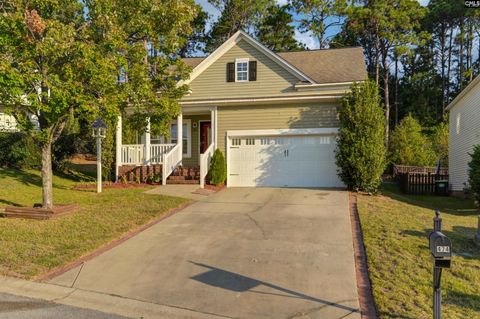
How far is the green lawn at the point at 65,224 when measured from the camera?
20.8ft

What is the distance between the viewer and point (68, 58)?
8.88 meters

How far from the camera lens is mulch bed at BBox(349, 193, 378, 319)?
4488 millimetres

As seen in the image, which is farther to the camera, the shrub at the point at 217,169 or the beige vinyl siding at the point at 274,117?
the beige vinyl siding at the point at 274,117

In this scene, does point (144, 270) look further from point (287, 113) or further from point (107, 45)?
point (287, 113)

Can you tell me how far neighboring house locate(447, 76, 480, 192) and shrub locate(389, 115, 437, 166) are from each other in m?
6.53

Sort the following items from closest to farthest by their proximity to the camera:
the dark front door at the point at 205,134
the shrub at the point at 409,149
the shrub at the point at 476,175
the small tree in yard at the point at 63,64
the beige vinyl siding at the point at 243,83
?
the small tree in yard at the point at 63,64, the shrub at the point at 476,175, the beige vinyl siding at the point at 243,83, the dark front door at the point at 205,134, the shrub at the point at 409,149

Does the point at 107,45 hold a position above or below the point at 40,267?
above

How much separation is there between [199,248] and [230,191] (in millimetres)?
6925

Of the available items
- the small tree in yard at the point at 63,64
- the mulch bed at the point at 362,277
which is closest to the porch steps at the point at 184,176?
the small tree in yard at the point at 63,64

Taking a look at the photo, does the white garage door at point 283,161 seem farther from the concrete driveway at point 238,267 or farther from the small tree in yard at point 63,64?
the concrete driveway at point 238,267

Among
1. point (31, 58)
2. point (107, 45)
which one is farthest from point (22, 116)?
point (107, 45)

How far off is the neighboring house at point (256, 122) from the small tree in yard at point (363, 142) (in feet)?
4.05

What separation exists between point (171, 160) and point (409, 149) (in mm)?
17816

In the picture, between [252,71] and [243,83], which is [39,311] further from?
[252,71]
